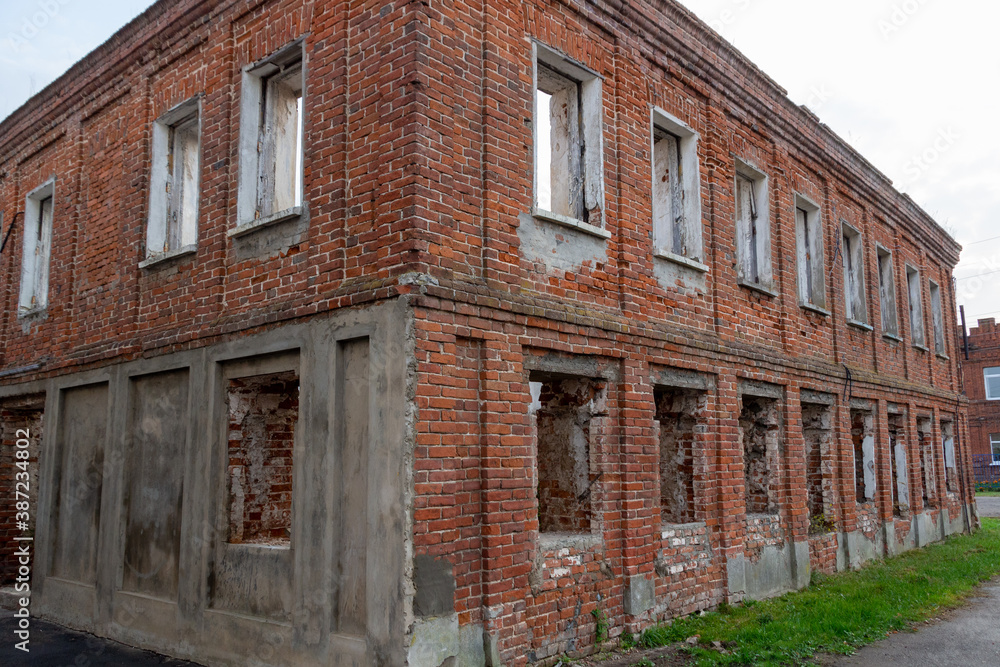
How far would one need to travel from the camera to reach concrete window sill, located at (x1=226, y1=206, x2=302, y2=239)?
666 centimetres

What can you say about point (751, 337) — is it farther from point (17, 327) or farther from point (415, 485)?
point (17, 327)

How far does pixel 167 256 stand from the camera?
807cm

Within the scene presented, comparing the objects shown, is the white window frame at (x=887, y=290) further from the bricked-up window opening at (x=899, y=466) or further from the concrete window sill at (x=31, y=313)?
the concrete window sill at (x=31, y=313)

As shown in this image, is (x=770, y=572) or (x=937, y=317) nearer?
(x=770, y=572)

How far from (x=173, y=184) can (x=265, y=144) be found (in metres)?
1.87

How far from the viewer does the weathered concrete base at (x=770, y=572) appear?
8.73 metres

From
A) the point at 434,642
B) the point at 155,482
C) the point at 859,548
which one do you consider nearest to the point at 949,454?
the point at 859,548

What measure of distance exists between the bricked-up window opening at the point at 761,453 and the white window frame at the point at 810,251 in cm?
240

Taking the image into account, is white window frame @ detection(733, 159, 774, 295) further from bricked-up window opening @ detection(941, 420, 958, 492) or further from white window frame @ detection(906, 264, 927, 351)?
bricked-up window opening @ detection(941, 420, 958, 492)

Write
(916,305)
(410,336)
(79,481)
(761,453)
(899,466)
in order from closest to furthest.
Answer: (410,336)
(79,481)
(761,453)
(899,466)
(916,305)

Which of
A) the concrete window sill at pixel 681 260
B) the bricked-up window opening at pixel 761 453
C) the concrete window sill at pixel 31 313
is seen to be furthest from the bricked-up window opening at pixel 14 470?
the bricked-up window opening at pixel 761 453

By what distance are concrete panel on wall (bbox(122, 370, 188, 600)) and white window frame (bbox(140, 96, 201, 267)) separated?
1.54m

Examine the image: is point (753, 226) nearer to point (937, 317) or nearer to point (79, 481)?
point (79, 481)

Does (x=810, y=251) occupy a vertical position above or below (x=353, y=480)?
above
